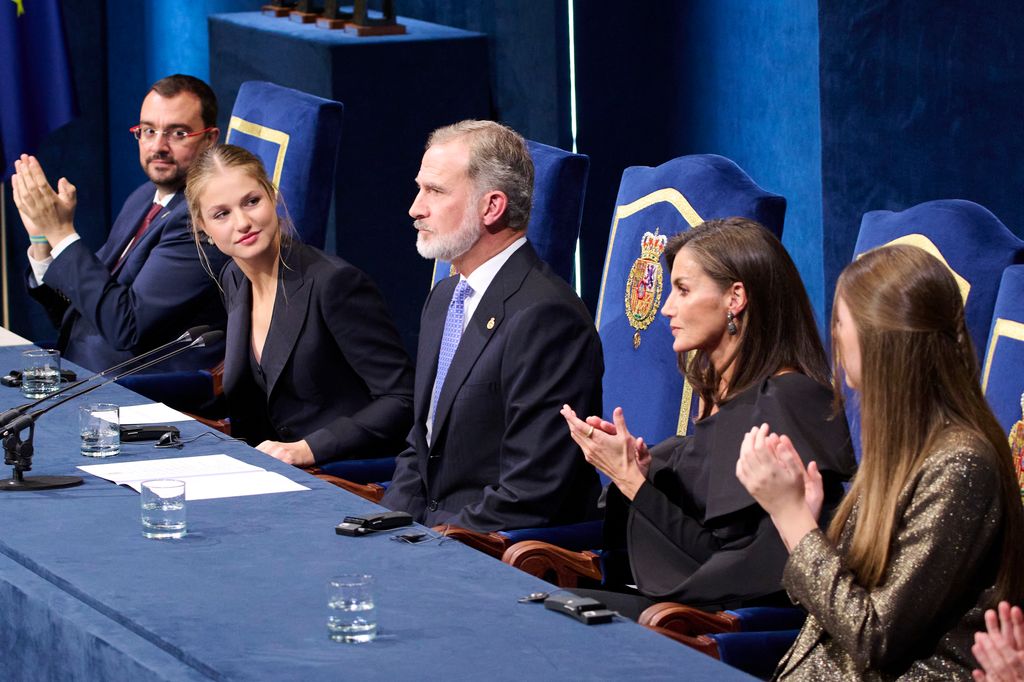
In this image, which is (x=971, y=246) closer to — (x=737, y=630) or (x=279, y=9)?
(x=737, y=630)

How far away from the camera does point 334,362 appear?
12.6 ft

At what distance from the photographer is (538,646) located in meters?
2.06

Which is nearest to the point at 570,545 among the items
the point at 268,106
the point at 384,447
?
the point at 384,447

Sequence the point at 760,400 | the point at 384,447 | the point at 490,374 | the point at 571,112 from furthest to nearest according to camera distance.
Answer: the point at 571,112, the point at 384,447, the point at 490,374, the point at 760,400

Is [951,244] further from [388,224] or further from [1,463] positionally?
[388,224]

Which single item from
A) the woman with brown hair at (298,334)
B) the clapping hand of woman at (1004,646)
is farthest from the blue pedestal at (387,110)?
the clapping hand of woman at (1004,646)

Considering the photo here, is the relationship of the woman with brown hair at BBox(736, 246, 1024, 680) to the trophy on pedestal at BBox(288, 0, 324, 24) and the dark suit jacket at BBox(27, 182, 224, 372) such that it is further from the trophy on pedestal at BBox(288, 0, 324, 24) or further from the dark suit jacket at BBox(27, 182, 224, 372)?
the trophy on pedestal at BBox(288, 0, 324, 24)

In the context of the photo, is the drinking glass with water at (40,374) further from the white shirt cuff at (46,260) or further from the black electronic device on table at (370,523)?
the black electronic device on table at (370,523)

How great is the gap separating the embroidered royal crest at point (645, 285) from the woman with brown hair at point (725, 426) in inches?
22.3

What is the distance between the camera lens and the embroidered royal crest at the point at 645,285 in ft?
11.4

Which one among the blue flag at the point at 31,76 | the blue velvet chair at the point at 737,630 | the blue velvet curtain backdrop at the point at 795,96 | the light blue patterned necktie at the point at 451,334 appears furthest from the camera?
the blue flag at the point at 31,76

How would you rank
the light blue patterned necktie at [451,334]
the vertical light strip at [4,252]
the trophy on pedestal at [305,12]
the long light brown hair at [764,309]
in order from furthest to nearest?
the vertical light strip at [4,252]
the trophy on pedestal at [305,12]
the light blue patterned necktie at [451,334]
the long light brown hair at [764,309]

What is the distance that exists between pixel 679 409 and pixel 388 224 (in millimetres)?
2629

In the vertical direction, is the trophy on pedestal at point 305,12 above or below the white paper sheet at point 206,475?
above
